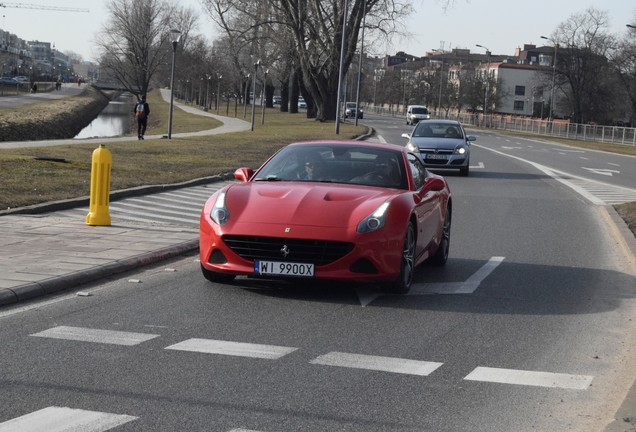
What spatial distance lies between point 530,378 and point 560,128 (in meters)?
79.0

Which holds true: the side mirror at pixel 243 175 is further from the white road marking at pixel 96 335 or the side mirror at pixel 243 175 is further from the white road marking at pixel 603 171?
the white road marking at pixel 603 171

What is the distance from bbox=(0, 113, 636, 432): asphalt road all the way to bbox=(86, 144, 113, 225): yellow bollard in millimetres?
2543

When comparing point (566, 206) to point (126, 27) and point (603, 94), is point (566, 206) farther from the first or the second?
point (126, 27)

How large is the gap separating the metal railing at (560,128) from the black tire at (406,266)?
64.3m

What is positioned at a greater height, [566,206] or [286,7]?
[286,7]

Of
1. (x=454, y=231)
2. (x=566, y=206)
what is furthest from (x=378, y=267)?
(x=566, y=206)

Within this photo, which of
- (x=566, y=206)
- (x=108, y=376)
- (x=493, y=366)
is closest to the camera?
(x=108, y=376)

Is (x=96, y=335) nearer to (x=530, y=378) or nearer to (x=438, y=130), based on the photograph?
(x=530, y=378)

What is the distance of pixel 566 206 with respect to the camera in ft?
64.2

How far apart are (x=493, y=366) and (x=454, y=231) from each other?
7851 millimetres

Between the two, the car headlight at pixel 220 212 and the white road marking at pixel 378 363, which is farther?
the car headlight at pixel 220 212

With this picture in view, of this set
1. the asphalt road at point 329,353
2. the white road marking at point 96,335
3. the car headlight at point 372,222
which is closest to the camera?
the asphalt road at point 329,353

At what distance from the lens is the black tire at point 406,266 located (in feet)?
29.4

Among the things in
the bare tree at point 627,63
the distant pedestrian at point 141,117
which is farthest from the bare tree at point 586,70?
the distant pedestrian at point 141,117
